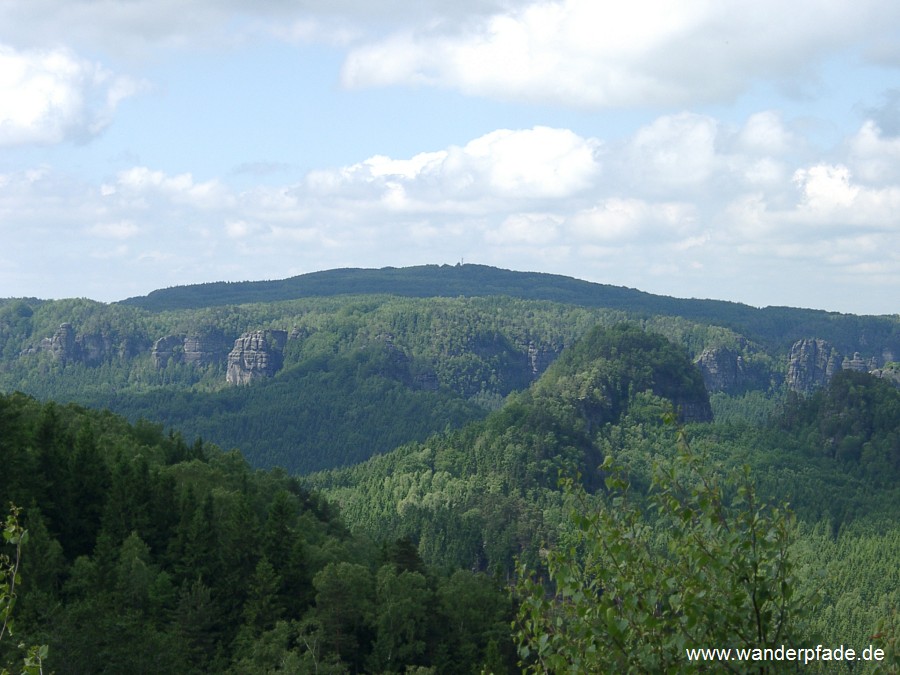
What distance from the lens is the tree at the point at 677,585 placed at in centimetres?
2277

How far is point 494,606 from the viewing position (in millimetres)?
100188

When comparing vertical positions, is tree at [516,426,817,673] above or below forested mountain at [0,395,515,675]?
above

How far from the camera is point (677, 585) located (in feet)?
76.9

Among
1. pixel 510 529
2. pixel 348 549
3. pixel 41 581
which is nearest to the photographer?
pixel 41 581

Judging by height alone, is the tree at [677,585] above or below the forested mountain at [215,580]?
above

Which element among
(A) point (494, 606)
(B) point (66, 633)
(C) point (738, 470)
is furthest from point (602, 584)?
(A) point (494, 606)

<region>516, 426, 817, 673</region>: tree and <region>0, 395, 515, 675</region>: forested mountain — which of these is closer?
<region>516, 426, 817, 673</region>: tree

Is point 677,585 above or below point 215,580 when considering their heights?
above

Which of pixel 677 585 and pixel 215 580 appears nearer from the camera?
pixel 677 585

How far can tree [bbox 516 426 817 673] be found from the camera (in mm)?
22766

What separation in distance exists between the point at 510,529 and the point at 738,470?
162 m

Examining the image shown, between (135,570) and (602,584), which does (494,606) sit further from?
(602,584)

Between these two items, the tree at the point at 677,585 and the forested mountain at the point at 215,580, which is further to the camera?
the forested mountain at the point at 215,580

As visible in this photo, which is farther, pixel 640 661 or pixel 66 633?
pixel 66 633
